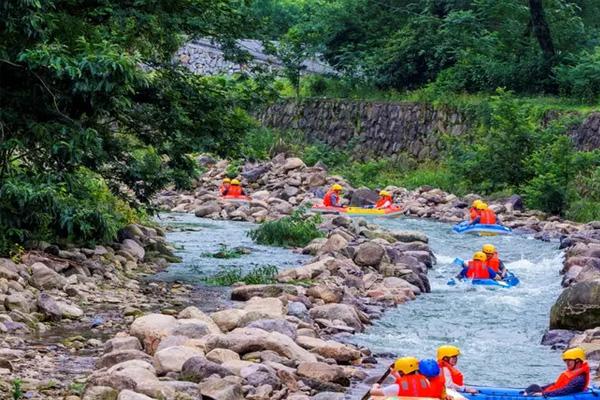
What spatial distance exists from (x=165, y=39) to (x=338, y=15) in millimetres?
25173

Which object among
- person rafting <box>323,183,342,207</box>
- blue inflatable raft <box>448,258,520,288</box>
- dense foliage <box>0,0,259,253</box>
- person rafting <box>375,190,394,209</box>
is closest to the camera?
dense foliage <box>0,0,259,253</box>

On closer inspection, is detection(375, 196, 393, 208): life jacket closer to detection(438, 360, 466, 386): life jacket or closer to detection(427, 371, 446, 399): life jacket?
detection(438, 360, 466, 386): life jacket

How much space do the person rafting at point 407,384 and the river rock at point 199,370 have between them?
1.53m

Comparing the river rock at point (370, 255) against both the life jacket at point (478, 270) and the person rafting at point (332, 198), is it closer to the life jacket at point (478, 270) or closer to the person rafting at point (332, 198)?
the life jacket at point (478, 270)

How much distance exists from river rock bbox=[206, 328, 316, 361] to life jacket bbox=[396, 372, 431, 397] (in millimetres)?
1819

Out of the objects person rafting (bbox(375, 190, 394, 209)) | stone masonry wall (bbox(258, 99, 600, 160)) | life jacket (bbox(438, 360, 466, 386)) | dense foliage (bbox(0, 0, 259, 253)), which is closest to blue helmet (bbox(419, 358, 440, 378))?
life jacket (bbox(438, 360, 466, 386))

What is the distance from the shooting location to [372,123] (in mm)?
38656

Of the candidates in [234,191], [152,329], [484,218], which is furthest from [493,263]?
[234,191]

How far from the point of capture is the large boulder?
14.0 metres

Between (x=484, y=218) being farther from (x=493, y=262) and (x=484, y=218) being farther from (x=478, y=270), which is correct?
(x=478, y=270)

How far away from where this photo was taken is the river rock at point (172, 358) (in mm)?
10377

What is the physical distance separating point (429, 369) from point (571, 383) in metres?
1.53

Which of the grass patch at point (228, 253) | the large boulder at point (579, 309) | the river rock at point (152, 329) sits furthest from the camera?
the grass patch at point (228, 253)

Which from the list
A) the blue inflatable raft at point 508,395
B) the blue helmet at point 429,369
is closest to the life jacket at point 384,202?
the blue inflatable raft at point 508,395
